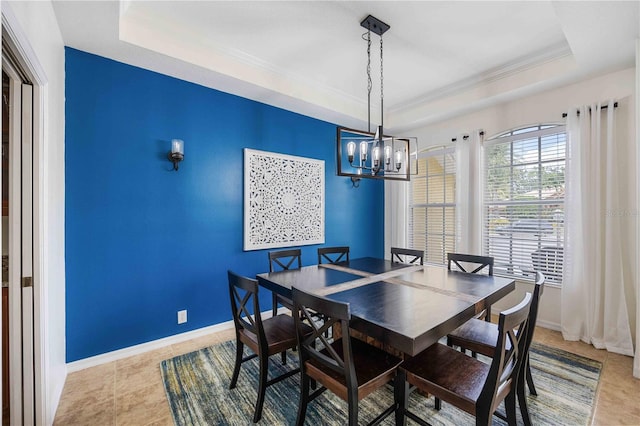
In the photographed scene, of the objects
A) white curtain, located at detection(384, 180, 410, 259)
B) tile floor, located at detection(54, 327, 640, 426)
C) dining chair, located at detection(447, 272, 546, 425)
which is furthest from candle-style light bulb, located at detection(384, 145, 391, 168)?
tile floor, located at detection(54, 327, 640, 426)

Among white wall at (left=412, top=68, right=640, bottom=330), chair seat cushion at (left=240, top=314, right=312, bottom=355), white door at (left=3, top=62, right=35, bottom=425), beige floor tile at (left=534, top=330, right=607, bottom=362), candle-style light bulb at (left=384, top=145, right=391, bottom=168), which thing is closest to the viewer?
white door at (left=3, top=62, right=35, bottom=425)

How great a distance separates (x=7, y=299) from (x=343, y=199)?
359cm

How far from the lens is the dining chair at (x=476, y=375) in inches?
53.4

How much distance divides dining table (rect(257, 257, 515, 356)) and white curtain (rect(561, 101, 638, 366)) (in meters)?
1.32

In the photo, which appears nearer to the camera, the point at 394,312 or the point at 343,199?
the point at 394,312

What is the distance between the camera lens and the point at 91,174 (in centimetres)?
254

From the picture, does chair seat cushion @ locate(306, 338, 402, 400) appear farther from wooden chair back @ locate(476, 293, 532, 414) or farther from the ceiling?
the ceiling

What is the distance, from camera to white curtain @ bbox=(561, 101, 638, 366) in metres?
2.78

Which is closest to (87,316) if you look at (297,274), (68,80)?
(297,274)

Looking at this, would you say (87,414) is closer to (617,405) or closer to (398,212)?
(617,405)

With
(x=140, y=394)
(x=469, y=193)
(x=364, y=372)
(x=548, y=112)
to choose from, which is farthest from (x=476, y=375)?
(x=548, y=112)

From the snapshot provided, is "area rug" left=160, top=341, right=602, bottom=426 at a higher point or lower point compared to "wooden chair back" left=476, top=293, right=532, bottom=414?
lower

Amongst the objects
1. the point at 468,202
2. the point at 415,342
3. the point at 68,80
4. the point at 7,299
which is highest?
the point at 68,80

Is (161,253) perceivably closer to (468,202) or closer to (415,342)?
(415,342)
